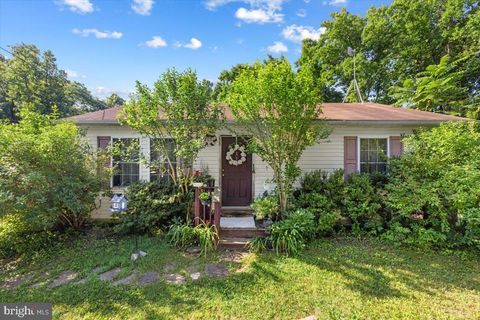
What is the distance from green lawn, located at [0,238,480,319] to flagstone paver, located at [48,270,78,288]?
0.11 m

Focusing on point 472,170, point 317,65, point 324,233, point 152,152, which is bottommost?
point 324,233

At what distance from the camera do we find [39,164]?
4684 millimetres

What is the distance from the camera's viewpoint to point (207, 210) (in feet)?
16.8

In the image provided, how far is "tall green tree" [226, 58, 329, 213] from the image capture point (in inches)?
181

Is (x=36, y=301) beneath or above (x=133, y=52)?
beneath

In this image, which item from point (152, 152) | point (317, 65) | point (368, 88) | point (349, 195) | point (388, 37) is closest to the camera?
point (349, 195)

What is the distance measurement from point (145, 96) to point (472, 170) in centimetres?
705

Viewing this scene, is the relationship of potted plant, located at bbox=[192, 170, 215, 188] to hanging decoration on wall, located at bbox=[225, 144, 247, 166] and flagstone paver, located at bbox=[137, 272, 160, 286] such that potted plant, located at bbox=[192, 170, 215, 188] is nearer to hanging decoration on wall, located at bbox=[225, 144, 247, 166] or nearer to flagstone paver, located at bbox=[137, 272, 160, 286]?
hanging decoration on wall, located at bbox=[225, 144, 247, 166]

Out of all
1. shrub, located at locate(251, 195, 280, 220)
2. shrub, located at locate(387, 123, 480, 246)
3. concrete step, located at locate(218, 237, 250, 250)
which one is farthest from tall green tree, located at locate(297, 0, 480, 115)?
concrete step, located at locate(218, 237, 250, 250)

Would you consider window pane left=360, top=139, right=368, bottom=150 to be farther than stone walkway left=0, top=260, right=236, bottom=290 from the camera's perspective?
Yes

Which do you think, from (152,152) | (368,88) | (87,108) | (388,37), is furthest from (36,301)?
(87,108)

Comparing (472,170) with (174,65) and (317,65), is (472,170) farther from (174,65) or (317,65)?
(317,65)

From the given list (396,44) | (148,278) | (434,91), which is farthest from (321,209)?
(396,44)

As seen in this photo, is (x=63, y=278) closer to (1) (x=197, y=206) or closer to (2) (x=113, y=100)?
(1) (x=197, y=206)
